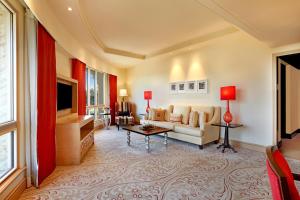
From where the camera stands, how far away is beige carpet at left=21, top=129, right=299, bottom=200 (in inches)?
91.1

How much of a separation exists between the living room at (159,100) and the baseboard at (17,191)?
0.01 meters

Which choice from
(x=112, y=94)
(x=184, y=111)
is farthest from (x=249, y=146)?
(x=112, y=94)

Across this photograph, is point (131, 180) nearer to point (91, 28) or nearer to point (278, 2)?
point (278, 2)

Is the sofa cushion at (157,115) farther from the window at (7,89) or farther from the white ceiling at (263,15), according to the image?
the window at (7,89)

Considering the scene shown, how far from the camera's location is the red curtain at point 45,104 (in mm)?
2604

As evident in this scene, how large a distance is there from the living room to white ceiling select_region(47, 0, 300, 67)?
23mm

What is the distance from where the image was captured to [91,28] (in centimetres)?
422

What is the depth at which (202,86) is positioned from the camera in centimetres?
528

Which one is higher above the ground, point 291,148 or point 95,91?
point 95,91

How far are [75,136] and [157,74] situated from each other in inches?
168

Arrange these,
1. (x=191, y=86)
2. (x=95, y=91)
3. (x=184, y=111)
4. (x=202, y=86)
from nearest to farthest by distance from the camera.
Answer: (x=202, y=86) → (x=184, y=111) → (x=191, y=86) → (x=95, y=91)

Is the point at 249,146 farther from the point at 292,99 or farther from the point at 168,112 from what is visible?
the point at 292,99

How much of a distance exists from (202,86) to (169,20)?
2.23 m

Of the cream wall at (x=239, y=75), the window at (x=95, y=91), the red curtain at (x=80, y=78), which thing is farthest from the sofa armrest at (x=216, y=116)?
the window at (x=95, y=91)
